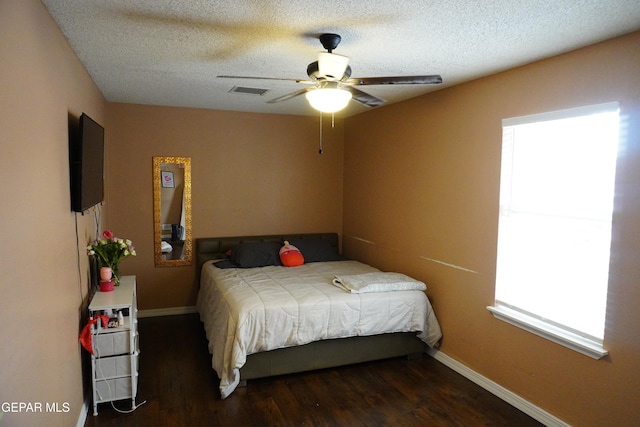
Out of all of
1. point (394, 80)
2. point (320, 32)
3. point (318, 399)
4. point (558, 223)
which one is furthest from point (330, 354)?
point (320, 32)

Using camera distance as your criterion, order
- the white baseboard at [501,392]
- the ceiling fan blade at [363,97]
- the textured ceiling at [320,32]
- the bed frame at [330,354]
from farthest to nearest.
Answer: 1. the bed frame at [330,354]
2. the white baseboard at [501,392]
3. the ceiling fan blade at [363,97]
4. the textured ceiling at [320,32]

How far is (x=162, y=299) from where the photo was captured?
4781 millimetres

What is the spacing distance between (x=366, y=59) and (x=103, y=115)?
9.34 ft

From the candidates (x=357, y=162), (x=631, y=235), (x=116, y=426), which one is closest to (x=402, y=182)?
(x=357, y=162)

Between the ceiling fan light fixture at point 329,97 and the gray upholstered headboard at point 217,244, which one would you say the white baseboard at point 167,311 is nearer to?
the gray upholstered headboard at point 217,244

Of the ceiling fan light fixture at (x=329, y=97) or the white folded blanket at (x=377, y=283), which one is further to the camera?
the white folded blanket at (x=377, y=283)

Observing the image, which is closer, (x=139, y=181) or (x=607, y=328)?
(x=607, y=328)

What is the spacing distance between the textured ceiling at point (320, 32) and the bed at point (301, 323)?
5.80ft

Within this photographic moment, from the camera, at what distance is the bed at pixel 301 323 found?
307 cm

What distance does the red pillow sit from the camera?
4.54 meters

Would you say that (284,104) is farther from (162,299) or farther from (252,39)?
(162,299)

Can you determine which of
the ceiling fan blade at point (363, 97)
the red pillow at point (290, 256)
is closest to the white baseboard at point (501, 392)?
the red pillow at point (290, 256)

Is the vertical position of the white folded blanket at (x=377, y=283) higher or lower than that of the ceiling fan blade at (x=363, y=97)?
lower

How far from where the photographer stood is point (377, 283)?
3572mm
